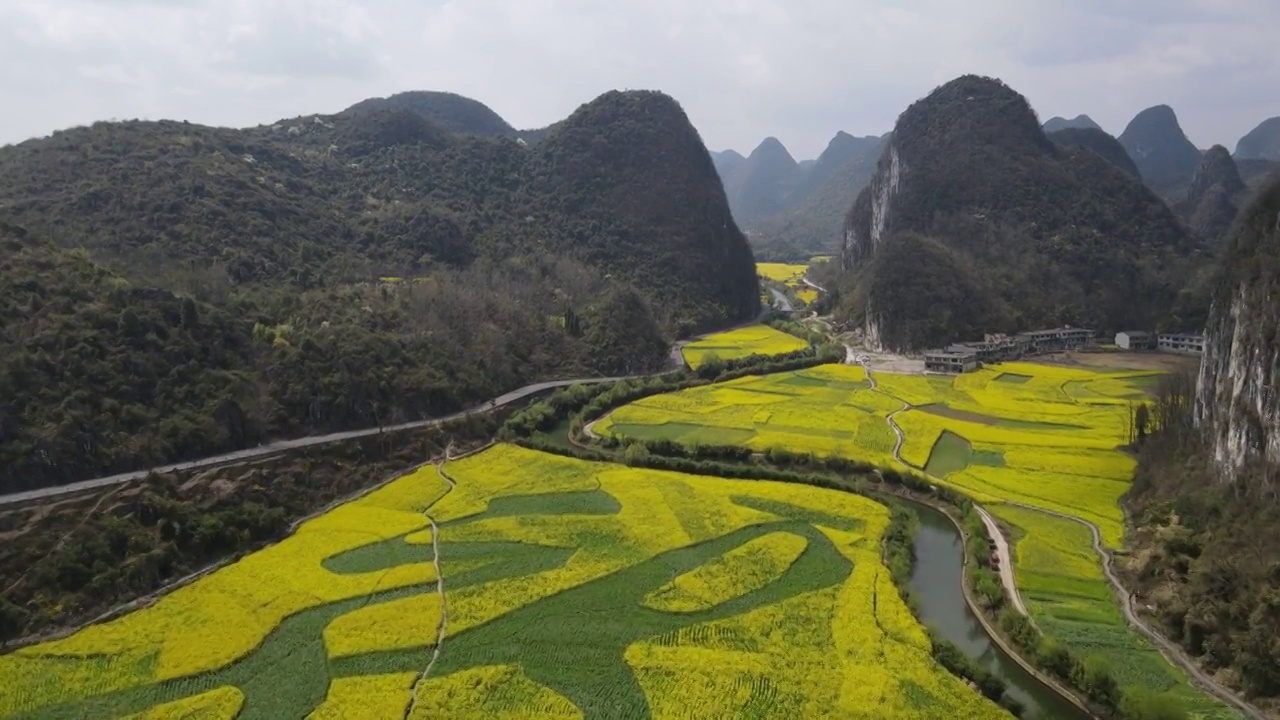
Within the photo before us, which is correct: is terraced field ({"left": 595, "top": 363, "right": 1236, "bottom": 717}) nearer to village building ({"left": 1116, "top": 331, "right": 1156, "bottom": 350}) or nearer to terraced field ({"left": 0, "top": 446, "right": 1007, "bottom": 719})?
terraced field ({"left": 0, "top": 446, "right": 1007, "bottom": 719})

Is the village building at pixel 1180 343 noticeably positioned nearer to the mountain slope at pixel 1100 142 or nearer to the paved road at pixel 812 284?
the paved road at pixel 812 284

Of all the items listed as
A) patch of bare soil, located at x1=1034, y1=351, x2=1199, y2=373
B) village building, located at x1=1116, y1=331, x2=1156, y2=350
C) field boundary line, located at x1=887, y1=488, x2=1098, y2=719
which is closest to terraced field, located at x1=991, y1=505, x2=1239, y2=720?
field boundary line, located at x1=887, y1=488, x2=1098, y2=719

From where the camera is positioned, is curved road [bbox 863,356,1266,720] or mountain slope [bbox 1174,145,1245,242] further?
mountain slope [bbox 1174,145,1245,242]

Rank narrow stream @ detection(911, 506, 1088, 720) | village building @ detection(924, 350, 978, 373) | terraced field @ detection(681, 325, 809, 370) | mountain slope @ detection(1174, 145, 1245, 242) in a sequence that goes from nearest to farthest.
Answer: narrow stream @ detection(911, 506, 1088, 720) < village building @ detection(924, 350, 978, 373) < terraced field @ detection(681, 325, 809, 370) < mountain slope @ detection(1174, 145, 1245, 242)

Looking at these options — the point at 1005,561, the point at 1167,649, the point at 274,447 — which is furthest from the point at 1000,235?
the point at 274,447

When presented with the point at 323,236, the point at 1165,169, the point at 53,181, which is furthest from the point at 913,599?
the point at 1165,169

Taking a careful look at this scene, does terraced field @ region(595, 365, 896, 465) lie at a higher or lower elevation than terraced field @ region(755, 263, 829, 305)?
lower

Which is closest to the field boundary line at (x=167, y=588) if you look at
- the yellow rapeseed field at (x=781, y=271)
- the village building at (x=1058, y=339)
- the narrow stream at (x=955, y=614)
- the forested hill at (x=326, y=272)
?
the forested hill at (x=326, y=272)
